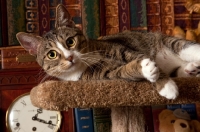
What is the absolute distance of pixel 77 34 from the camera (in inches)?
39.9

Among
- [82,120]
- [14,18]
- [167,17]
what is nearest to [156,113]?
[82,120]

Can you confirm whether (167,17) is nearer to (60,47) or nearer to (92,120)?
(92,120)

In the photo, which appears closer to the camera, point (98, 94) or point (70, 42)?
point (98, 94)

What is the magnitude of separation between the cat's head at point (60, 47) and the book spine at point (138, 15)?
0.93 meters

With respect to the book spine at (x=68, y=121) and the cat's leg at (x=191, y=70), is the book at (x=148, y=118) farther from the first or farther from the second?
the cat's leg at (x=191, y=70)

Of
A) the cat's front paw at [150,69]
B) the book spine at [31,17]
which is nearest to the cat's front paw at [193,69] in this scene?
the cat's front paw at [150,69]

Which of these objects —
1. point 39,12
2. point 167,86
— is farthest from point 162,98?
point 39,12

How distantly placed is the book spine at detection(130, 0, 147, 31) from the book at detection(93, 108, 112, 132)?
2.35 ft

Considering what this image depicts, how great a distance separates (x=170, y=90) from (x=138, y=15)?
4.22 feet

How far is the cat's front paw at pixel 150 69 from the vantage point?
0.68m

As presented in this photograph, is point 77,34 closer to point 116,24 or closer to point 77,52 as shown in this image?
point 77,52

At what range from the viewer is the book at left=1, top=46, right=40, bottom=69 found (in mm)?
1475

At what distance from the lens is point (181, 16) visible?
1980 millimetres

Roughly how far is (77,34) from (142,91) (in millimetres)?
377
